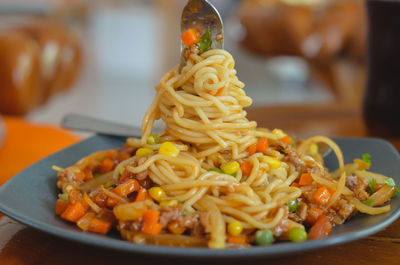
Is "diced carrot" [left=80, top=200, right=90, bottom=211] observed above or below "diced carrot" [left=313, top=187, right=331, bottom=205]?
below

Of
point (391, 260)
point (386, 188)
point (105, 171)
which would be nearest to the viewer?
point (391, 260)

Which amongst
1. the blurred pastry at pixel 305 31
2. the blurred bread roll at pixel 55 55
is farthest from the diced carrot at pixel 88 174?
the blurred pastry at pixel 305 31

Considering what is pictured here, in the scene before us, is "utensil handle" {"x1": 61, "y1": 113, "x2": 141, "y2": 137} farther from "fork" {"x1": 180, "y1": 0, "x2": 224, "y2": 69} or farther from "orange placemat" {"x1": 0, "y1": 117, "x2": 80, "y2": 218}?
"fork" {"x1": 180, "y1": 0, "x2": 224, "y2": 69}

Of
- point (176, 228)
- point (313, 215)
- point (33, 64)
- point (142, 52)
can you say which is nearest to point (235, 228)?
point (176, 228)

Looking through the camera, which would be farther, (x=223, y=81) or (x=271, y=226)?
(x=223, y=81)

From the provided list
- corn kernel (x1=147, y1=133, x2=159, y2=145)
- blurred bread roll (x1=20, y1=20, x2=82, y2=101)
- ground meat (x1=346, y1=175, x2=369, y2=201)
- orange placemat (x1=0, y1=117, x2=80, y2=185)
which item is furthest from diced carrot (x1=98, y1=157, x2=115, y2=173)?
blurred bread roll (x1=20, y1=20, x2=82, y2=101)

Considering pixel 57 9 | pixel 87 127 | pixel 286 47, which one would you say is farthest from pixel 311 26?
pixel 57 9

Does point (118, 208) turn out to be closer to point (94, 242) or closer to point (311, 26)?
point (94, 242)
